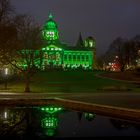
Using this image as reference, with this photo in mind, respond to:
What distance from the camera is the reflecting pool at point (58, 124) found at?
2208cm

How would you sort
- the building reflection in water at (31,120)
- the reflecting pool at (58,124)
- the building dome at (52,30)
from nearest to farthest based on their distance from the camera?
1. the reflecting pool at (58,124)
2. the building reflection in water at (31,120)
3. the building dome at (52,30)

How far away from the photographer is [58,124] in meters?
25.2

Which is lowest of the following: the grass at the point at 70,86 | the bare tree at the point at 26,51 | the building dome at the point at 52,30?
the grass at the point at 70,86

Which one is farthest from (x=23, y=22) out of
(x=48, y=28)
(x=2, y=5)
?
(x=48, y=28)

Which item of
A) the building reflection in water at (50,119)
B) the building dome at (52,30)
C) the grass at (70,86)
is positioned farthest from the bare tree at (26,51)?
the building dome at (52,30)

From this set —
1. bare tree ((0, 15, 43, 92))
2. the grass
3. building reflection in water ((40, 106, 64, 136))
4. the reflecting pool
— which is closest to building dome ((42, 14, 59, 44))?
the grass

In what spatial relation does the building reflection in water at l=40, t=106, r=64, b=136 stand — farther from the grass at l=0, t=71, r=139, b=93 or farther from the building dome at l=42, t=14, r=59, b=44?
the building dome at l=42, t=14, r=59, b=44

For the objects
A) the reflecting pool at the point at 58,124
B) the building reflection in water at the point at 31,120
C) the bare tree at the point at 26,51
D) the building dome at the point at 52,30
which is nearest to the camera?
the reflecting pool at the point at 58,124

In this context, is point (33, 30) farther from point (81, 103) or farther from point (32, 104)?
point (81, 103)

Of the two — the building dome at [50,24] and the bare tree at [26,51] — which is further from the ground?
the building dome at [50,24]

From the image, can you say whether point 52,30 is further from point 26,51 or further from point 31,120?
point 31,120

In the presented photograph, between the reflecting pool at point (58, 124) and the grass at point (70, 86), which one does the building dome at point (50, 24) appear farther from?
the reflecting pool at point (58, 124)

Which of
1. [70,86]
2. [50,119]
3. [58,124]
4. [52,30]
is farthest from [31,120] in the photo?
[52,30]

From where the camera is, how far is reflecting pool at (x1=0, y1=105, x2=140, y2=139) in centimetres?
2208
